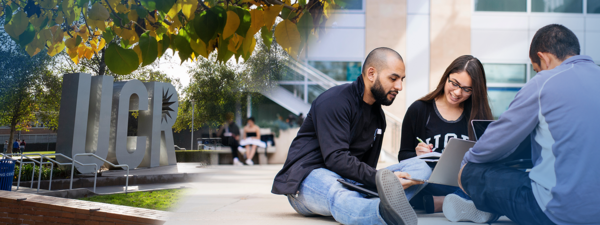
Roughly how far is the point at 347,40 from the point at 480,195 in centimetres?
376

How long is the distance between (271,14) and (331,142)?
502 mm

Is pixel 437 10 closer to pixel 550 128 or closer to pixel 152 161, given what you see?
pixel 550 128

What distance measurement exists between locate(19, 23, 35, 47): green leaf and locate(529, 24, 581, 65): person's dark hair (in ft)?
6.58

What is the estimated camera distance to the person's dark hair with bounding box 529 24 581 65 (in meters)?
1.14

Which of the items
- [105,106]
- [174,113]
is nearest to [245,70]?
[105,106]

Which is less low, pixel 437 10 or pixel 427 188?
pixel 437 10

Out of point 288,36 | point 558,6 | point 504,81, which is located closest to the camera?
point 288,36

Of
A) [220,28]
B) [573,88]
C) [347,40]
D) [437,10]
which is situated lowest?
[573,88]

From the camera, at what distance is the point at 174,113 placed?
477 inches

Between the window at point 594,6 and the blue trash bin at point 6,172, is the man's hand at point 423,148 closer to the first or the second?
the blue trash bin at point 6,172

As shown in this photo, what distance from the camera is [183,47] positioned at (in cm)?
120

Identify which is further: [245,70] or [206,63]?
[206,63]

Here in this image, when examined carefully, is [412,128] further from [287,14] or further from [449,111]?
[287,14]

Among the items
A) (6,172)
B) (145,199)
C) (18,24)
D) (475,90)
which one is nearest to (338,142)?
(475,90)
